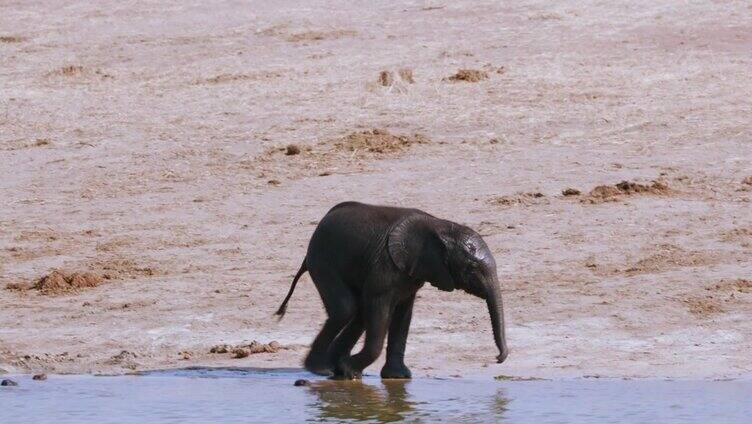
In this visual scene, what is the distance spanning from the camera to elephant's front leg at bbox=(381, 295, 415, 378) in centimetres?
1003

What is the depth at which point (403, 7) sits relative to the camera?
21.0 metres

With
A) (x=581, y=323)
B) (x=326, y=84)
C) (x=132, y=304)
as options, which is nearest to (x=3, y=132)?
(x=326, y=84)

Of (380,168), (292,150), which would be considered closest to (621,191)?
(380,168)

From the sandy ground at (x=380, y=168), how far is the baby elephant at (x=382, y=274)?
508mm

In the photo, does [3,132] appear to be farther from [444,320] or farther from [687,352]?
[687,352]

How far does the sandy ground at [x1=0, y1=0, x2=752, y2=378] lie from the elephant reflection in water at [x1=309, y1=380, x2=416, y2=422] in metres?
0.47

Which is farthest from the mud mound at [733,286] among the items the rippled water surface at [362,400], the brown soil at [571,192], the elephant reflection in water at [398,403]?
the elephant reflection in water at [398,403]

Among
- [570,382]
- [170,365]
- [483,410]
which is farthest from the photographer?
[170,365]

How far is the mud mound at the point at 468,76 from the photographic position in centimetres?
1733

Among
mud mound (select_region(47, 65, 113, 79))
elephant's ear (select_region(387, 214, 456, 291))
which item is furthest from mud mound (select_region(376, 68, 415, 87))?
elephant's ear (select_region(387, 214, 456, 291))

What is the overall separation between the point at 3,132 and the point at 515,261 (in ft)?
21.2

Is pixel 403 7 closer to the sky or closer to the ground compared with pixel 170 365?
closer to the sky

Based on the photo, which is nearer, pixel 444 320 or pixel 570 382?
pixel 570 382

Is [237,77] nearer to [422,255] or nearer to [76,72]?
[76,72]
